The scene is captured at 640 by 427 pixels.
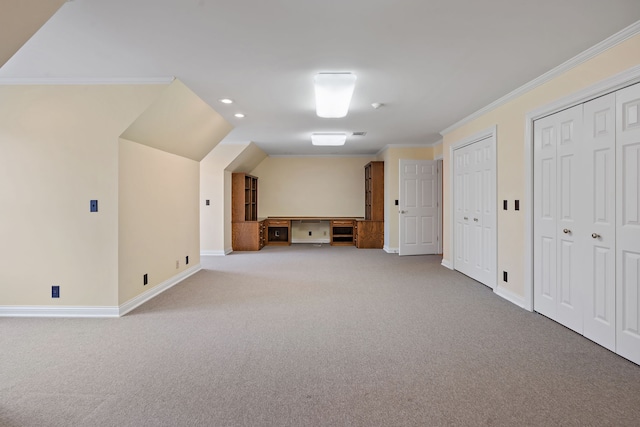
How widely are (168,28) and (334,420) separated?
9.18 ft

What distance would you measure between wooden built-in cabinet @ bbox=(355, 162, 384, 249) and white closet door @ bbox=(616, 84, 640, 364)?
5.82 m

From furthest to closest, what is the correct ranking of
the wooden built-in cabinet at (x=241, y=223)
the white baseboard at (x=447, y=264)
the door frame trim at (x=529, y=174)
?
1. the wooden built-in cabinet at (x=241, y=223)
2. the white baseboard at (x=447, y=264)
3. the door frame trim at (x=529, y=174)

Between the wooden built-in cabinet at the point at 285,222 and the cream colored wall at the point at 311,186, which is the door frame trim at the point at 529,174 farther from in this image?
the cream colored wall at the point at 311,186

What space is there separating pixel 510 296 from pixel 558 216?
4.00 ft

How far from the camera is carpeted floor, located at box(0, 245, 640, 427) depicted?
189 centimetres

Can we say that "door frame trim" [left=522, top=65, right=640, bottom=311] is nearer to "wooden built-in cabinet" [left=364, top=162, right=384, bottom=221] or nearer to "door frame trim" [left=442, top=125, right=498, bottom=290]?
"door frame trim" [left=442, top=125, right=498, bottom=290]

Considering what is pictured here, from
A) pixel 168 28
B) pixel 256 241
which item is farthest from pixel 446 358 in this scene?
pixel 256 241

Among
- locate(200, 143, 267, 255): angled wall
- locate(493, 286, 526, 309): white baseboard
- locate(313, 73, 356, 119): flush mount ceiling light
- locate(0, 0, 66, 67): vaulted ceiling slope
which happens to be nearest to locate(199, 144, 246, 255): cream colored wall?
locate(200, 143, 267, 255): angled wall

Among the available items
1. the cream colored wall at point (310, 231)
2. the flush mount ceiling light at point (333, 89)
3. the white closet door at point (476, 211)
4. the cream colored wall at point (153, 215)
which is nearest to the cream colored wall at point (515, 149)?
the white closet door at point (476, 211)

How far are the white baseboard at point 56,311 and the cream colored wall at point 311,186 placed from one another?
6233mm

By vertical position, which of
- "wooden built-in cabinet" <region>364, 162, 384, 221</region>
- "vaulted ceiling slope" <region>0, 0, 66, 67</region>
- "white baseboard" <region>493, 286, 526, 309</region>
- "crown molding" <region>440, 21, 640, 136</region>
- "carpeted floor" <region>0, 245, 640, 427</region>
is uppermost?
"crown molding" <region>440, 21, 640, 136</region>

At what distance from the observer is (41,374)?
232cm

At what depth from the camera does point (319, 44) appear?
107 inches

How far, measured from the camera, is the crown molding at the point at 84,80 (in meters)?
3.37
